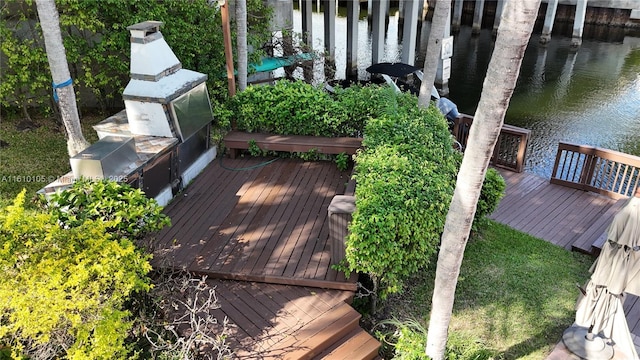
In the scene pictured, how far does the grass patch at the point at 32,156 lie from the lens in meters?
7.25

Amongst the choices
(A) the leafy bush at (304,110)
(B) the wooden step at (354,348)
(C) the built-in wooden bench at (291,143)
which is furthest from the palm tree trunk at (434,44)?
(B) the wooden step at (354,348)

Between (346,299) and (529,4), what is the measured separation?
3347 millimetres

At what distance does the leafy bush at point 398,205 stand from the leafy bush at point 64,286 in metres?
2.16

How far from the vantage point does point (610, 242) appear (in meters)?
4.61

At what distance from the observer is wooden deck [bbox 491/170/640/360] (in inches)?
276

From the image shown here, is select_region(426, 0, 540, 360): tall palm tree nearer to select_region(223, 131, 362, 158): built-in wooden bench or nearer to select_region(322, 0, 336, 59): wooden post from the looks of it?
select_region(223, 131, 362, 158): built-in wooden bench

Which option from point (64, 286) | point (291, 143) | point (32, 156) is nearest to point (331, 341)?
point (64, 286)

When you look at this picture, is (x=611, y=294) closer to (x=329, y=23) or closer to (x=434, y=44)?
(x=434, y=44)

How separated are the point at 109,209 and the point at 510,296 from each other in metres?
4.59

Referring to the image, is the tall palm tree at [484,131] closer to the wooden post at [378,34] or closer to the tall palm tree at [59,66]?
the tall palm tree at [59,66]

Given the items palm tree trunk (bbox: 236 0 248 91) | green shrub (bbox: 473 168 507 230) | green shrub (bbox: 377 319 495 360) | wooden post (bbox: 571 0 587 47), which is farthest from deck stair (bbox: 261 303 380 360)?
wooden post (bbox: 571 0 587 47)

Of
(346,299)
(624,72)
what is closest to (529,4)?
(346,299)

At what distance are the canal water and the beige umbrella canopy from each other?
694 cm

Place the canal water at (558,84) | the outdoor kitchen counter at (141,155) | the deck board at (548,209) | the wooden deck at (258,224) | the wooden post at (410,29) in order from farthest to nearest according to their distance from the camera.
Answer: the wooden post at (410,29), the canal water at (558,84), the deck board at (548,209), the outdoor kitchen counter at (141,155), the wooden deck at (258,224)
